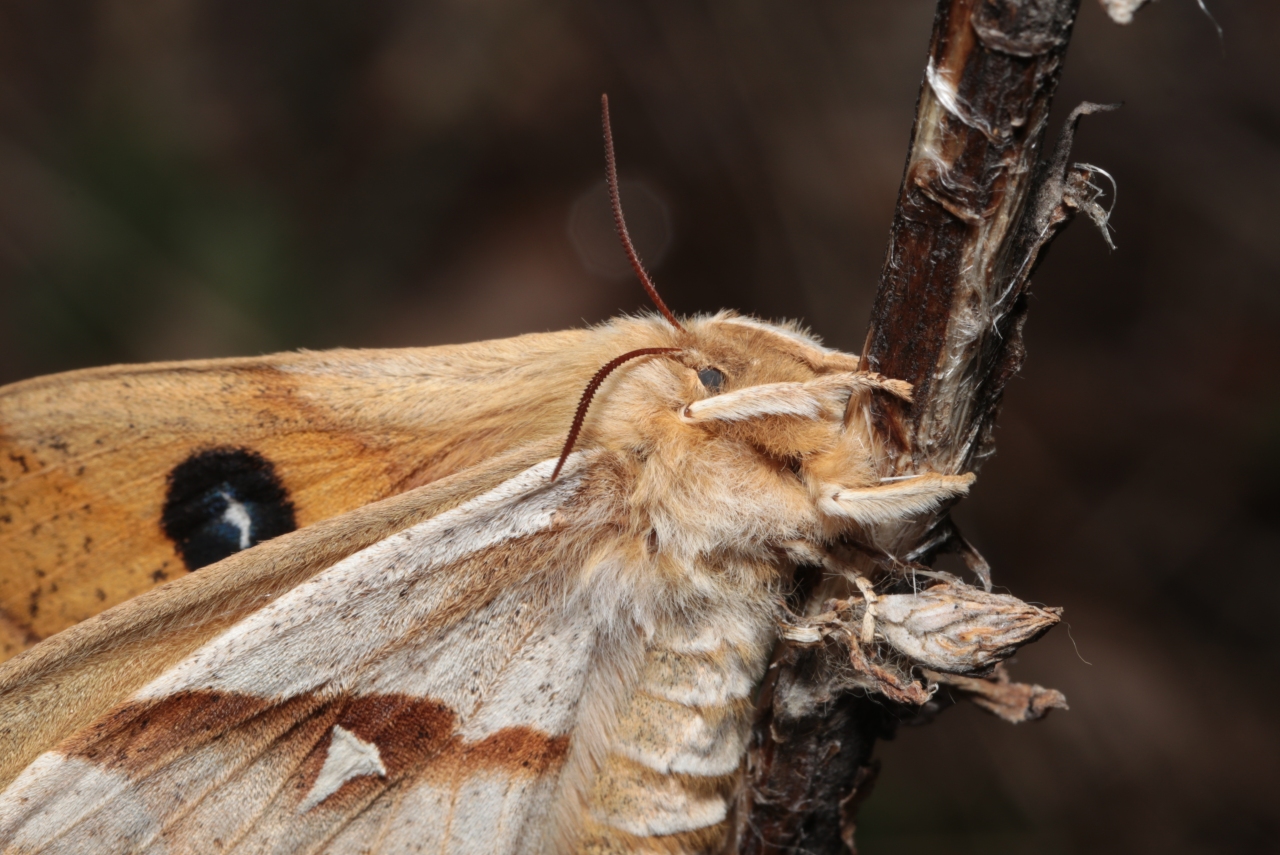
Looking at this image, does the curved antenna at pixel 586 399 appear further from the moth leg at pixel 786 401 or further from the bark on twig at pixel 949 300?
the bark on twig at pixel 949 300

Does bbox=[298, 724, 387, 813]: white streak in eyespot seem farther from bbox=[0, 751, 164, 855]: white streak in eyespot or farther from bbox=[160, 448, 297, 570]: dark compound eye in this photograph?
bbox=[160, 448, 297, 570]: dark compound eye

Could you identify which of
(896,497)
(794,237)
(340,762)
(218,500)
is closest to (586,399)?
(896,497)

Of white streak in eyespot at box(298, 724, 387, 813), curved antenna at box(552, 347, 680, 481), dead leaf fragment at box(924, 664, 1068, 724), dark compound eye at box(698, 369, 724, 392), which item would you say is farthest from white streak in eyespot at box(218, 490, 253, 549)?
dead leaf fragment at box(924, 664, 1068, 724)

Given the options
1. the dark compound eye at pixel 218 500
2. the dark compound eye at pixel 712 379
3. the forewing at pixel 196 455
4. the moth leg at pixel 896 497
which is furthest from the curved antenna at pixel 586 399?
the dark compound eye at pixel 218 500

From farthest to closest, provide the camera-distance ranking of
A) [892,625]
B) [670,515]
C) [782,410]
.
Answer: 1. [670,515]
2. [782,410]
3. [892,625]

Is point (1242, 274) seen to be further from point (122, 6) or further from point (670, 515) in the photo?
point (122, 6)

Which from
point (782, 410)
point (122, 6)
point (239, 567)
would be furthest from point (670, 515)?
point (122, 6)

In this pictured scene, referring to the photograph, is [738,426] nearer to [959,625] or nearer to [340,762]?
[959,625]
